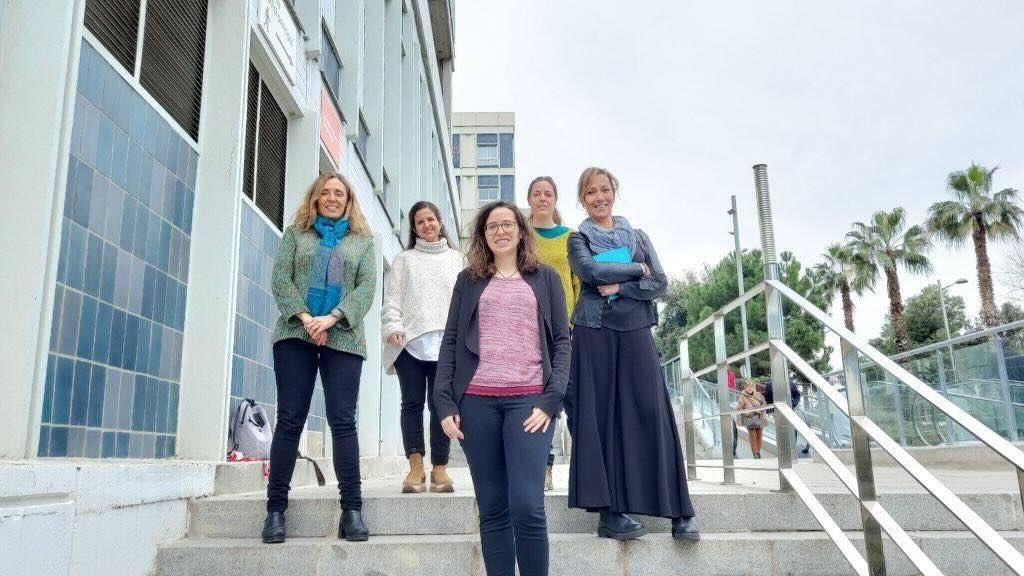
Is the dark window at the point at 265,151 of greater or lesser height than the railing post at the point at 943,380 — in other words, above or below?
above

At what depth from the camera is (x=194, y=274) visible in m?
5.30

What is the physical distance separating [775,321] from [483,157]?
154 ft

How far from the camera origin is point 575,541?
12.7 feet

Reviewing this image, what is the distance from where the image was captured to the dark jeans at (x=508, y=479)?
2918 millimetres

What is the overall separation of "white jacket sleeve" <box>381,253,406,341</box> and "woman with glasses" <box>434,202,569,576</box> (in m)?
1.48

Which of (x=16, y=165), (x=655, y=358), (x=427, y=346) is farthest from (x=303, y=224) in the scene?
(x=655, y=358)

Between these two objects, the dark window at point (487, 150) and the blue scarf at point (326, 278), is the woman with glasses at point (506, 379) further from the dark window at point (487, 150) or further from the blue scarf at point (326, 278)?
the dark window at point (487, 150)

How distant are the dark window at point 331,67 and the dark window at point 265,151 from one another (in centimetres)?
145

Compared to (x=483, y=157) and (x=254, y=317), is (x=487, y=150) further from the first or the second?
(x=254, y=317)

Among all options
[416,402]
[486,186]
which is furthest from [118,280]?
[486,186]

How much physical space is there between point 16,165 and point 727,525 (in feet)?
12.2

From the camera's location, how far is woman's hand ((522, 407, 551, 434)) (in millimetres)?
2988

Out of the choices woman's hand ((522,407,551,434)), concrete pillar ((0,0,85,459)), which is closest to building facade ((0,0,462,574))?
concrete pillar ((0,0,85,459))

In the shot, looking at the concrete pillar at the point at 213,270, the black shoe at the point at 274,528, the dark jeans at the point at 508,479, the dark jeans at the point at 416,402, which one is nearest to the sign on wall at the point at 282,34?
the concrete pillar at the point at 213,270
